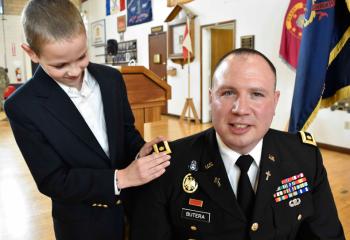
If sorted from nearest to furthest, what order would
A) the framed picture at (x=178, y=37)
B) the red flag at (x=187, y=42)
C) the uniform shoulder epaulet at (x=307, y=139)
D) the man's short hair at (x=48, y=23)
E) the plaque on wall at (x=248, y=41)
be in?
the man's short hair at (x=48, y=23), the uniform shoulder epaulet at (x=307, y=139), the plaque on wall at (x=248, y=41), the red flag at (x=187, y=42), the framed picture at (x=178, y=37)

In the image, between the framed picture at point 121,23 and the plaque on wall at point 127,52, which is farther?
the framed picture at point 121,23

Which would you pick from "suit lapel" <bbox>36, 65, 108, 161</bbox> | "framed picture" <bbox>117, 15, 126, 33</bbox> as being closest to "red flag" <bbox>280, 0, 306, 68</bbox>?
"suit lapel" <bbox>36, 65, 108, 161</bbox>

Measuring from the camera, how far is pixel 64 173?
0.98m

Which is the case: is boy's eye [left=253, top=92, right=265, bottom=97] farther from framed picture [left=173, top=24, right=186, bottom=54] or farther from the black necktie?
framed picture [left=173, top=24, right=186, bottom=54]

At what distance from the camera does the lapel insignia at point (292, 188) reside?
40.9 inches

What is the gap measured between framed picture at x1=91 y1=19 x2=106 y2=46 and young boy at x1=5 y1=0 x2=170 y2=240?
31.6 feet

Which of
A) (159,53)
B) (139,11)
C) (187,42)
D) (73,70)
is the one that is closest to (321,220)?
(73,70)

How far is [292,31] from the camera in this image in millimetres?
4605

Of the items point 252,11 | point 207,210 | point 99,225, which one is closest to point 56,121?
point 99,225

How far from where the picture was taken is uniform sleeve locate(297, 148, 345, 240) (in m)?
1.06

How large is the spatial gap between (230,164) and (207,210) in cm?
16

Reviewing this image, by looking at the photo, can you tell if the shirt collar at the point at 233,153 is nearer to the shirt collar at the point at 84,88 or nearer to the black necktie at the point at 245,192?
the black necktie at the point at 245,192

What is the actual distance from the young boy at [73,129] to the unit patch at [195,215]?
167mm

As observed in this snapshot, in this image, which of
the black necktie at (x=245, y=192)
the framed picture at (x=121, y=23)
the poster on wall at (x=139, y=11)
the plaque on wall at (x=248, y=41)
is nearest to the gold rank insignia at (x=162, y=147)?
the black necktie at (x=245, y=192)
